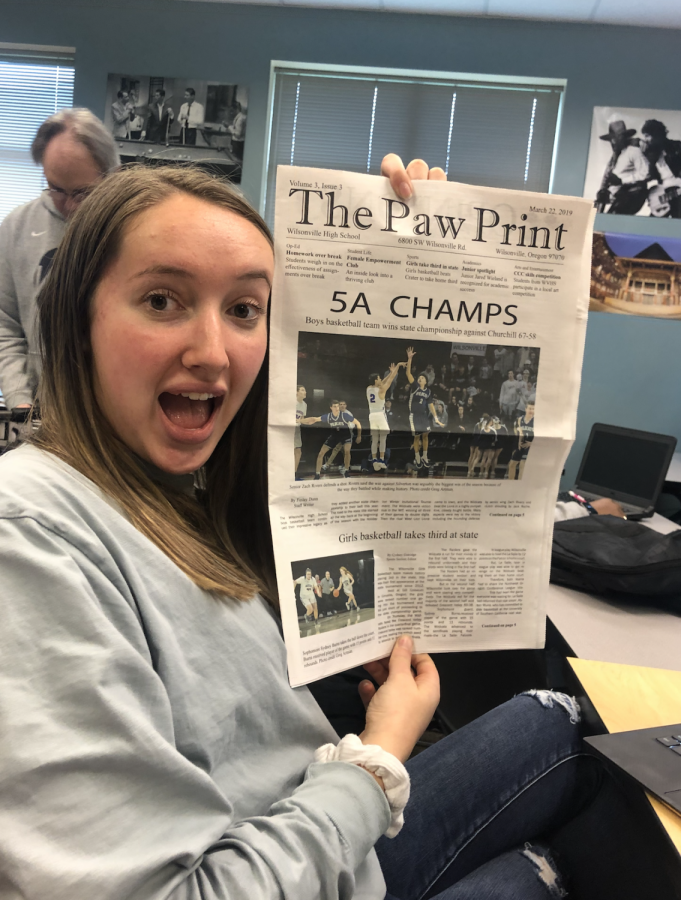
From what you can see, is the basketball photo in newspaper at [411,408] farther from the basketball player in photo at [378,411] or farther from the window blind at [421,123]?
the window blind at [421,123]

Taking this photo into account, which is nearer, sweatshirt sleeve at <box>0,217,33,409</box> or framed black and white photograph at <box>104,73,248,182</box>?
sweatshirt sleeve at <box>0,217,33,409</box>

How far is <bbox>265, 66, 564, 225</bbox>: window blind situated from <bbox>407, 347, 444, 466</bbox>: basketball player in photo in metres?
2.58

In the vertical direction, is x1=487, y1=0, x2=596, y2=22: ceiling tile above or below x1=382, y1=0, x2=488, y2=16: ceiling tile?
below

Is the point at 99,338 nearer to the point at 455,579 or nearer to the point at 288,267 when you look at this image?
the point at 288,267

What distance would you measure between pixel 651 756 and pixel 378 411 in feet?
1.47

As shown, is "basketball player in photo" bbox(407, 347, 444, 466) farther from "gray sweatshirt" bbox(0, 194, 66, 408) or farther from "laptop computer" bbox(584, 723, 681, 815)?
"gray sweatshirt" bbox(0, 194, 66, 408)

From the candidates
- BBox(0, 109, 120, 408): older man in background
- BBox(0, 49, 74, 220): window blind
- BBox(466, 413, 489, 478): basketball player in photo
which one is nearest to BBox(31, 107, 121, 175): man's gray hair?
BBox(0, 109, 120, 408): older man in background

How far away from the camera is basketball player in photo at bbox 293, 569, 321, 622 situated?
65 centimetres

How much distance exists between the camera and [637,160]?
2.66 m

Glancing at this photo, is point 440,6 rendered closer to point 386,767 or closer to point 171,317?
point 171,317

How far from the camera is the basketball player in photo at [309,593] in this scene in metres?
0.65

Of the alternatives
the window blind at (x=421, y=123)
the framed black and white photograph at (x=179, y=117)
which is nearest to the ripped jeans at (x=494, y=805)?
the window blind at (x=421, y=123)

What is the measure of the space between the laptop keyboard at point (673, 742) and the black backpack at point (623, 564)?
57 centimetres

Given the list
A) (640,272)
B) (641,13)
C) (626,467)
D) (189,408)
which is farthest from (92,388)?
(641,13)
